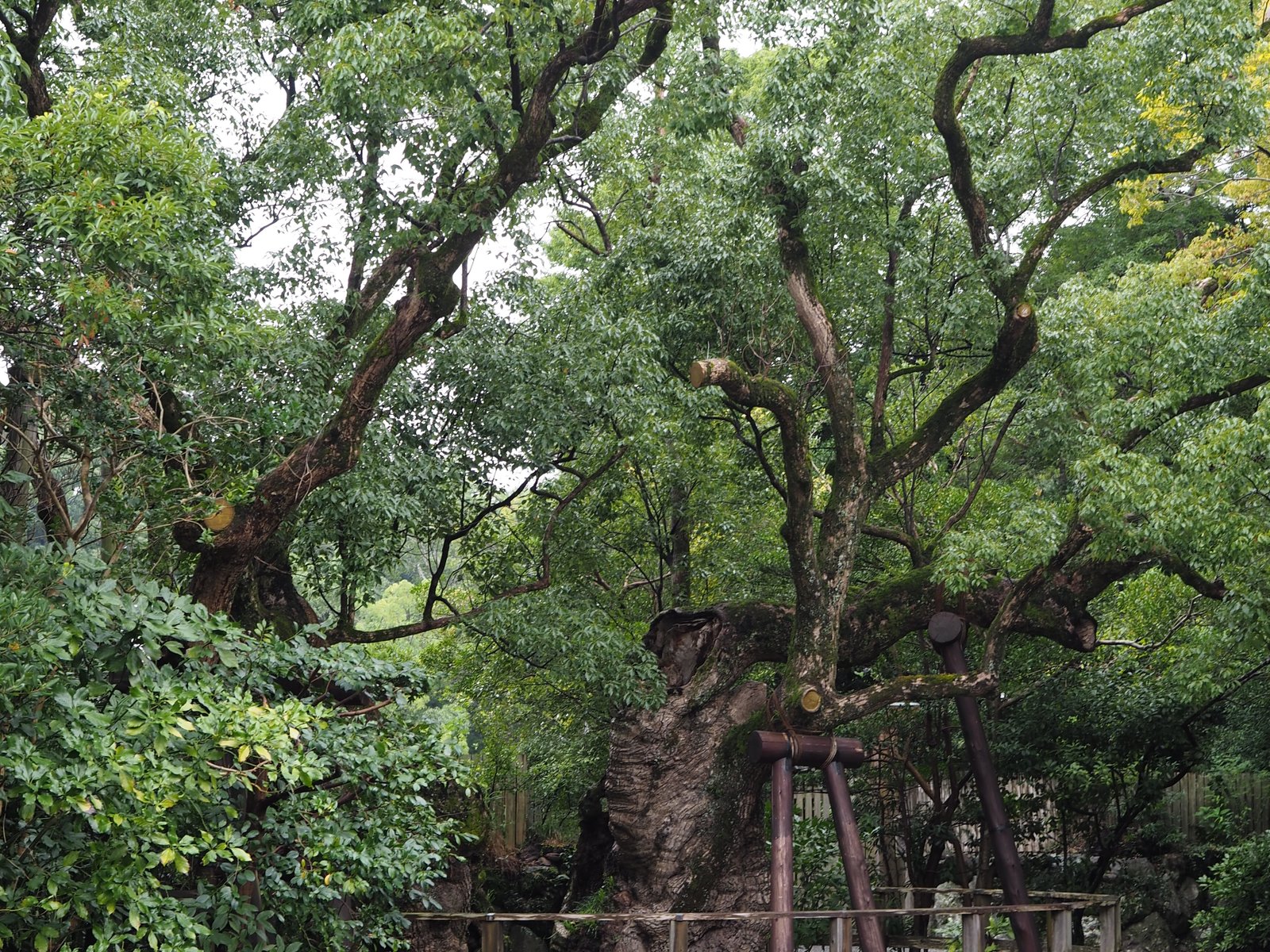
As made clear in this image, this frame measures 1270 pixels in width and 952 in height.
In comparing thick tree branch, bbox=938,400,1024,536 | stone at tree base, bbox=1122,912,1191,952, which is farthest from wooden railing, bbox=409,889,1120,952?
thick tree branch, bbox=938,400,1024,536

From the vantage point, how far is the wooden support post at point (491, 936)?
8.17 metres

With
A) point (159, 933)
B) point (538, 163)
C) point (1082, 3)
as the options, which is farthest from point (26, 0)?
point (1082, 3)

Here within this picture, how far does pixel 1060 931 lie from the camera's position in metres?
9.38

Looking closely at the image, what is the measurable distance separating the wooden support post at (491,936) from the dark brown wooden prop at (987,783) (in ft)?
13.6

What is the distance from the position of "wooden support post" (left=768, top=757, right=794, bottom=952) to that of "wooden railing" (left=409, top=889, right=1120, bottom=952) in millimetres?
140

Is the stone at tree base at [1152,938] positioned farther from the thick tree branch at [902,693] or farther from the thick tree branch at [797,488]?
the thick tree branch at [797,488]

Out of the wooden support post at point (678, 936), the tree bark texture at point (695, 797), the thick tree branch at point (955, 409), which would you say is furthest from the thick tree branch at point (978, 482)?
the wooden support post at point (678, 936)

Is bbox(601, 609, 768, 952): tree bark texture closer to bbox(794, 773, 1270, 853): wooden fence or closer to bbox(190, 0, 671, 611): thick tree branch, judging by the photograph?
bbox(794, 773, 1270, 853): wooden fence

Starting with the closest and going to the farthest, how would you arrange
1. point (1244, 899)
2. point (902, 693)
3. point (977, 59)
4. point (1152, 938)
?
1. point (977, 59)
2. point (902, 693)
3. point (1244, 899)
4. point (1152, 938)

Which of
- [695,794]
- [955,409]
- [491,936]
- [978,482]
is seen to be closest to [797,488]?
[955,409]

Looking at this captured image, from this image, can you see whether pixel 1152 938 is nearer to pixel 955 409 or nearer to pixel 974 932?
pixel 974 932

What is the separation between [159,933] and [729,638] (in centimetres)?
649

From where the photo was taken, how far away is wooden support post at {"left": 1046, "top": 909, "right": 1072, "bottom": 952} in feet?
30.7

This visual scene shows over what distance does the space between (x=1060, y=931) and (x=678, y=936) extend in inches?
134
